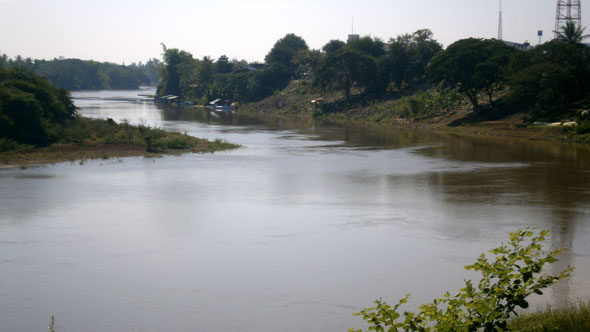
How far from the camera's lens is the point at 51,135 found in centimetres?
2888

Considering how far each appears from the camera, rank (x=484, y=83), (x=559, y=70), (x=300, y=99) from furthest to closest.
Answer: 1. (x=300, y=99)
2. (x=484, y=83)
3. (x=559, y=70)

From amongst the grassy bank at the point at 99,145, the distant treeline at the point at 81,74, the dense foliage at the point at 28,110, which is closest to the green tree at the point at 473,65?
the grassy bank at the point at 99,145

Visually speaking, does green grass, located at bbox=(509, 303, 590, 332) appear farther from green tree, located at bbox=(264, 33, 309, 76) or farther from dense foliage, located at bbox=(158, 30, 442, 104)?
green tree, located at bbox=(264, 33, 309, 76)

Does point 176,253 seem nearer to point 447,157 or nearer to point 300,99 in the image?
point 447,157

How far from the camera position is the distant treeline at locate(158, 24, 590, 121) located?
37.4 metres

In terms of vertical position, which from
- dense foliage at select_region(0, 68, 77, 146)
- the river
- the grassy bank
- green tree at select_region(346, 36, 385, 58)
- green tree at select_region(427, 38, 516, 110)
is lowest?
the river

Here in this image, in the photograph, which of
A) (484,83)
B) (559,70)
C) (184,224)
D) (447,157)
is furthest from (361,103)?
(184,224)

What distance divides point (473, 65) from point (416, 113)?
811 cm

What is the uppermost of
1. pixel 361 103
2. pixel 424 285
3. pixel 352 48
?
pixel 352 48

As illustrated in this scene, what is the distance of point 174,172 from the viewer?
74.3ft

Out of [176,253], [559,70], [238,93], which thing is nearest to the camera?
[176,253]

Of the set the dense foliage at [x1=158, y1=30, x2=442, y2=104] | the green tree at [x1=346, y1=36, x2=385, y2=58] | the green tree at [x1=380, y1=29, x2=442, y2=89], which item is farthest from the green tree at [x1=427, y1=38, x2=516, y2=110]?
the green tree at [x1=346, y1=36, x2=385, y2=58]

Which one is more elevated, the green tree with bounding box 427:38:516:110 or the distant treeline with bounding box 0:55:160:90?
the distant treeline with bounding box 0:55:160:90

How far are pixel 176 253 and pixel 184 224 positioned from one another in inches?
97.3
